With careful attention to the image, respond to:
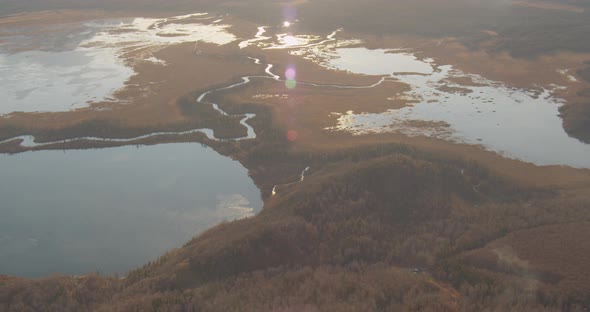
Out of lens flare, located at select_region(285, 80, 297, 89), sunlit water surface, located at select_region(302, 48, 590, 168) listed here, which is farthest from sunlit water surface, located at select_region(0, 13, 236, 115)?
sunlit water surface, located at select_region(302, 48, 590, 168)

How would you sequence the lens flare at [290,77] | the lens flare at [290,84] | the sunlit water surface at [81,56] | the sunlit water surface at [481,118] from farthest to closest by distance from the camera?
the lens flare at [290,77], the lens flare at [290,84], the sunlit water surface at [81,56], the sunlit water surface at [481,118]

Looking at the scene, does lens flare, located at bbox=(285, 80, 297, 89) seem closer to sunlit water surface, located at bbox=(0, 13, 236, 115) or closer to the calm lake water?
the calm lake water

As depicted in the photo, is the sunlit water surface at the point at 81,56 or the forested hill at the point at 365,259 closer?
the forested hill at the point at 365,259

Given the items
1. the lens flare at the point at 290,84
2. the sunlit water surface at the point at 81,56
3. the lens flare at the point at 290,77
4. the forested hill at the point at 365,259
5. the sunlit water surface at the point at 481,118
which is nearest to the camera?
the forested hill at the point at 365,259

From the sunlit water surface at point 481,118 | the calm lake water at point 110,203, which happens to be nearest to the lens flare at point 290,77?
the sunlit water surface at point 481,118

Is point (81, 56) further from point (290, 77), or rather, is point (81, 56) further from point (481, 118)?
point (481, 118)

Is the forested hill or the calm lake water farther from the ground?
the forested hill

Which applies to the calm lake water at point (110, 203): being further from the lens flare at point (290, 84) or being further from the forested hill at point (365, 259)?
the lens flare at point (290, 84)

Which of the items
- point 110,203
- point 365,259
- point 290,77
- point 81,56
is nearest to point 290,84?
point 290,77

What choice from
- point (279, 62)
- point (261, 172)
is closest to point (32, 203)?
point (261, 172)
